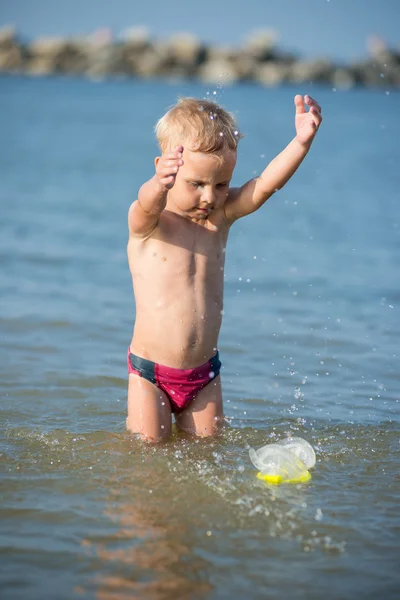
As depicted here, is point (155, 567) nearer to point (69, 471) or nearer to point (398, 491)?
point (69, 471)

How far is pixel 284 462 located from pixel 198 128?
4.77 feet

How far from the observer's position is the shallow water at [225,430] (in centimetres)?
308

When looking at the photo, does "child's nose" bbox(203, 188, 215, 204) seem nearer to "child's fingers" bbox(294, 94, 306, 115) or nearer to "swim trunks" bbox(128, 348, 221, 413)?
"child's fingers" bbox(294, 94, 306, 115)

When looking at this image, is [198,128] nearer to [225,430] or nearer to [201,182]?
[201,182]

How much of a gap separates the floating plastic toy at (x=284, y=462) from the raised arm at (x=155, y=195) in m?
1.08

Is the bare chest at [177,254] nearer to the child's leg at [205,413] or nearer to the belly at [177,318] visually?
the belly at [177,318]

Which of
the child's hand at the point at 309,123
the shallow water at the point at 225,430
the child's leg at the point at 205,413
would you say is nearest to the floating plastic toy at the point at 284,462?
the shallow water at the point at 225,430

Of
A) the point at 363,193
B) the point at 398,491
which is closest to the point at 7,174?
the point at 363,193

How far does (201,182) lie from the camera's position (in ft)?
12.6

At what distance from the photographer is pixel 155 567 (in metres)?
3.05

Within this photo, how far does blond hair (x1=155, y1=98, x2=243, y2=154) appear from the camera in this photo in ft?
12.4

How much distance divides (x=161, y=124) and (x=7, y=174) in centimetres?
1295

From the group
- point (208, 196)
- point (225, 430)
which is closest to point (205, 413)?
point (225, 430)

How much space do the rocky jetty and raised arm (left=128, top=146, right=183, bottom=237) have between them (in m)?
67.4
